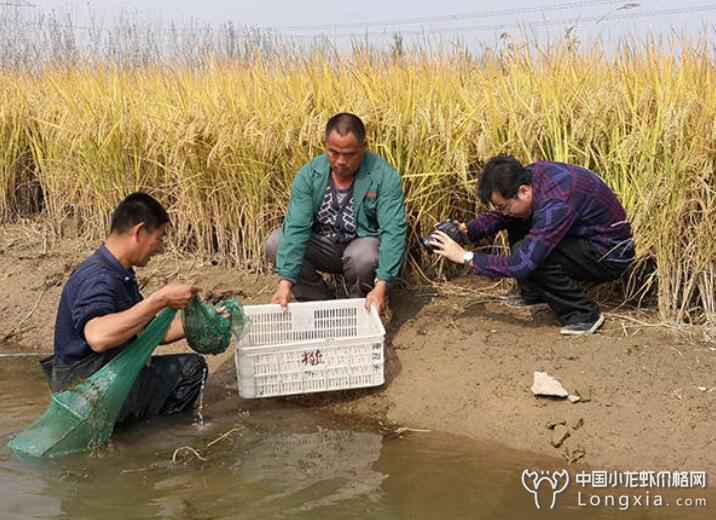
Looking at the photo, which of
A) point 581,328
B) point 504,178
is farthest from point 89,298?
point 581,328

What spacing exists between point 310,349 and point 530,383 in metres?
1.06

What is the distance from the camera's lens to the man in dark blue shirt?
3.78 metres

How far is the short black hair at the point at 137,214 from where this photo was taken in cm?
390

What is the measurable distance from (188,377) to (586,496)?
1.98 metres

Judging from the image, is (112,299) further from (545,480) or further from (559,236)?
(559,236)

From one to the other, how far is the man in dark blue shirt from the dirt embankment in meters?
0.89

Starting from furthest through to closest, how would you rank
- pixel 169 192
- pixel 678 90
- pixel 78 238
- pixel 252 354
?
pixel 78 238 → pixel 169 192 → pixel 678 90 → pixel 252 354

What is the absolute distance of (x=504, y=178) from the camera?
174 inches

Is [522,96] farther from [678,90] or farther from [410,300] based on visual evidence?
[410,300]

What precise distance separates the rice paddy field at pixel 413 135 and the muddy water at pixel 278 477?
4.73 ft

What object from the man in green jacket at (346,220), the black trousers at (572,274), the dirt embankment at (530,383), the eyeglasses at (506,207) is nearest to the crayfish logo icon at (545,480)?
the dirt embankment at (530,383)

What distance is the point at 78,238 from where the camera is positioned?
7.04m

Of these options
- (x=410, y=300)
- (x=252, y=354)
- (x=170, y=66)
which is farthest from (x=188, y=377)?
(x=170, y=66)

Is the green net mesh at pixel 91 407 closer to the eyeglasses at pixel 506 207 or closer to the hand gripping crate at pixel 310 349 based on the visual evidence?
the hand gripping crate at pixel 310 349
